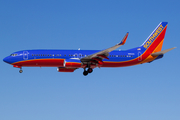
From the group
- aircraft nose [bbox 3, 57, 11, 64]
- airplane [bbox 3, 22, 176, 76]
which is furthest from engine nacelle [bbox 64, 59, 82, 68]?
aircraft nose [bbox 3, 57, 11, 64]

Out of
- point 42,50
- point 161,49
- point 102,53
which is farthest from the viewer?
point 161,49

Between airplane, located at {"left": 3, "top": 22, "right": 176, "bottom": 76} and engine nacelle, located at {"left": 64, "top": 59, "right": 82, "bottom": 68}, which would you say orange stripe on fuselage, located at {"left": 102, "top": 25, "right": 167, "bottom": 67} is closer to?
airplane, located at {"left": 3, "top": 22, "right": 176, "bottom": 76}

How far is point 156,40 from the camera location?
260 ft

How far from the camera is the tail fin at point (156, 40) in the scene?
78.2 meters

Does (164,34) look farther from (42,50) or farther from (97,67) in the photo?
(42,50)

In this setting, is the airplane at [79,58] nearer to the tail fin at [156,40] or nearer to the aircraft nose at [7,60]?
the aircraft nose at [7,60]

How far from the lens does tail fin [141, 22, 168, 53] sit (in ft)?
257

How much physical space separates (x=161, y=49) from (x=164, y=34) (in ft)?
12.9

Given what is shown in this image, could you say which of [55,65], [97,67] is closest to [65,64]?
[55,65]

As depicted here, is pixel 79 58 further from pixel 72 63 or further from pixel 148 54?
pixel 148 54

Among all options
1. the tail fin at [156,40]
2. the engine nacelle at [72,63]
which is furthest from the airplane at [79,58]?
the tail fin at [156,40]

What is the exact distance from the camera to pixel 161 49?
79438mm

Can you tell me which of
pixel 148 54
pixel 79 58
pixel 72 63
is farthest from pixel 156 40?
pixel 72 63

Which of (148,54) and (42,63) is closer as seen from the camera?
(42,63)
